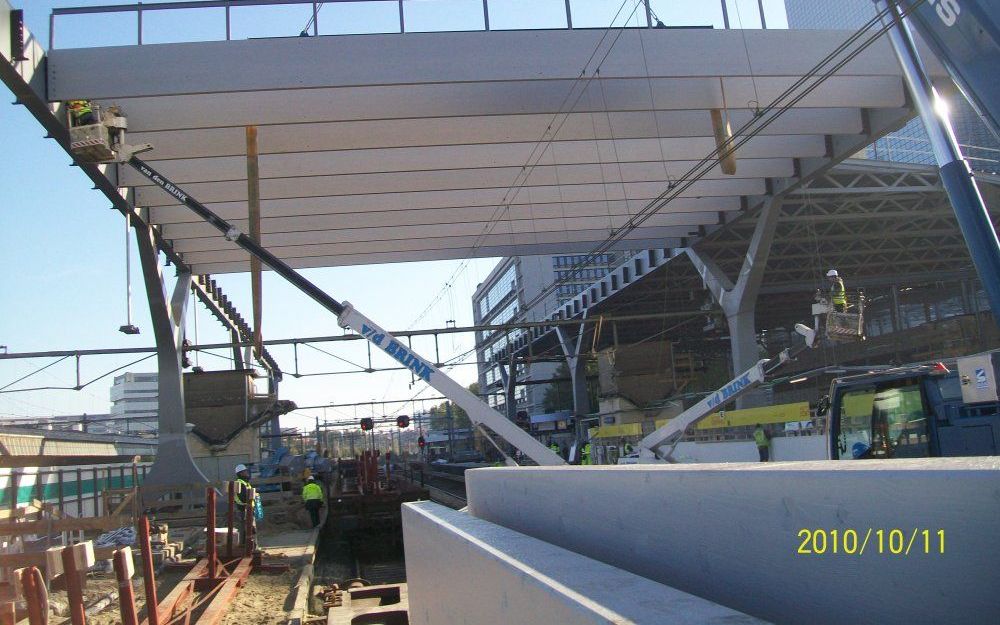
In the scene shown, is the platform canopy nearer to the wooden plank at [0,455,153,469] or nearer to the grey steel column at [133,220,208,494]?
the grey steel column at [133,220,208,494]

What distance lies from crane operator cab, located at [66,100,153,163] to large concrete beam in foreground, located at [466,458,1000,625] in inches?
567

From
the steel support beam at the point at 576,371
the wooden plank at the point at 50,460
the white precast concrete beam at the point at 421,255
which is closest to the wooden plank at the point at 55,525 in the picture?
the wooden plank at the point at 50,460

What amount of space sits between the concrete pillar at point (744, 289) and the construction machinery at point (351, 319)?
530 inches

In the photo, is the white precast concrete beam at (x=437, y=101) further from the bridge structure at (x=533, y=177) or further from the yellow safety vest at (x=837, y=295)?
the yellow safety vest at (x=837, y=295)

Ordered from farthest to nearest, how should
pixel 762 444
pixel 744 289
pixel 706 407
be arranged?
pixel 744 289 → pixel 762 444 → pixel 706 407

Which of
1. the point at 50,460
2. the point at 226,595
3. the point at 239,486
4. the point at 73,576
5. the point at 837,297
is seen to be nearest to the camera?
the point at 73,576

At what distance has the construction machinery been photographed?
14.0 m

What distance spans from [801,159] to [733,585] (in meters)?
21.2

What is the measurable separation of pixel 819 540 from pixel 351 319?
12.5 m

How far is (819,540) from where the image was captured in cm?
262

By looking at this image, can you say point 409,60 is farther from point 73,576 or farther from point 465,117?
point 73,576

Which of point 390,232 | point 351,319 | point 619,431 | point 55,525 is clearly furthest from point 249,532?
Result: point 619,431
